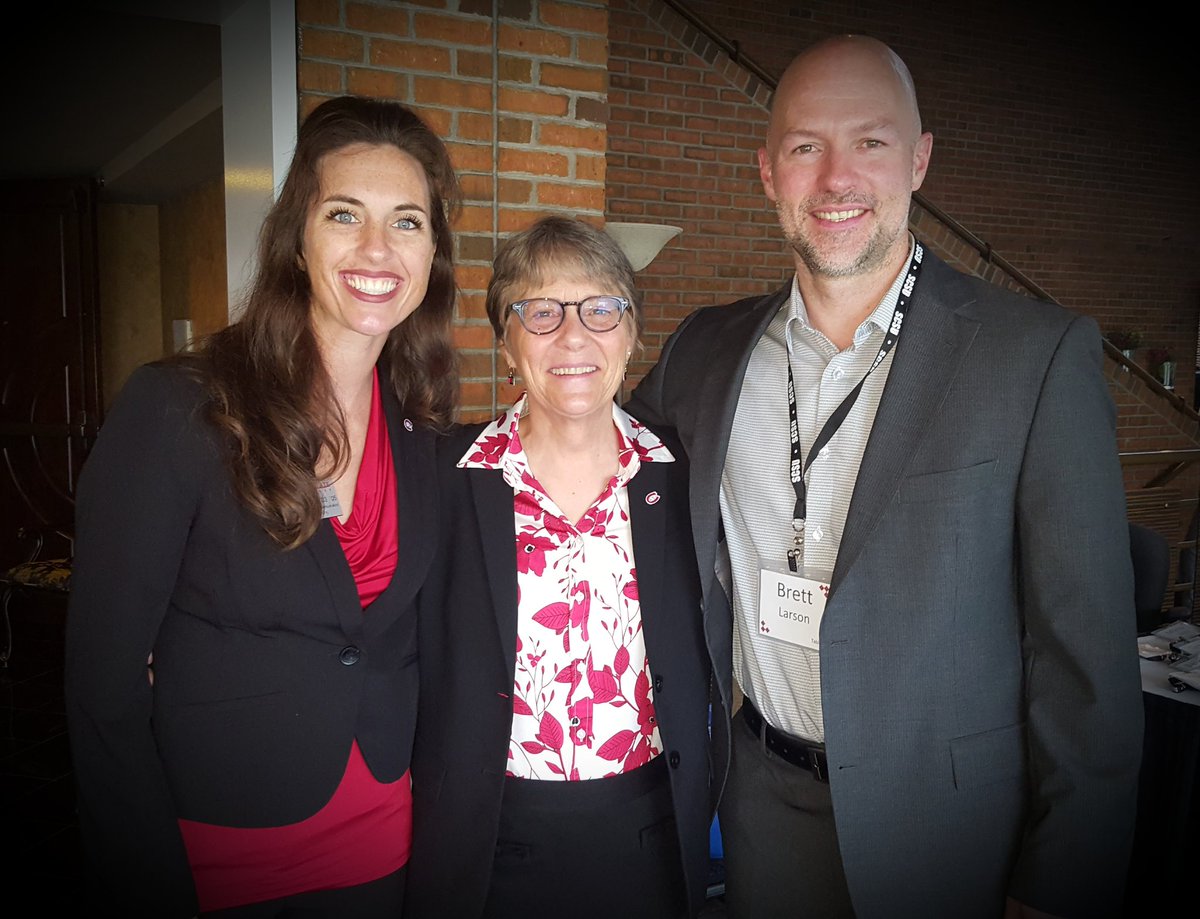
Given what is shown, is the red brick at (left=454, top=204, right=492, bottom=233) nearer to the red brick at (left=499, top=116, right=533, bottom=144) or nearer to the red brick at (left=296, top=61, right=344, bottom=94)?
the red brick at (left=499, top=116, right=533, bottom=144)

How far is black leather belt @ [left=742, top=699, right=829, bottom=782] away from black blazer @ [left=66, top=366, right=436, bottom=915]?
0.82 m

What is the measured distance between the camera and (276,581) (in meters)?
1.52

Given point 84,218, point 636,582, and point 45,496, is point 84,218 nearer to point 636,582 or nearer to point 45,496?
point 45,496

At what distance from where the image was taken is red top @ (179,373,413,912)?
154 centimetres

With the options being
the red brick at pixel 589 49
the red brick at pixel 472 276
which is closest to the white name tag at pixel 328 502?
the red brick at pixel 472 276

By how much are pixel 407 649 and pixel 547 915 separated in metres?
0.63

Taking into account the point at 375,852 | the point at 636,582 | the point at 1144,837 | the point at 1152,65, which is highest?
the point at 1152,65

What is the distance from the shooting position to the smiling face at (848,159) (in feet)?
5.61

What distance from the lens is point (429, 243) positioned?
69.2 inches

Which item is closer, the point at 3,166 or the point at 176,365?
the point at 176,365

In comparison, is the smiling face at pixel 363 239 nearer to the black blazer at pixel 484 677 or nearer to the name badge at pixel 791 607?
the black blazer at pixel 484 677

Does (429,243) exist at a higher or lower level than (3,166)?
lower

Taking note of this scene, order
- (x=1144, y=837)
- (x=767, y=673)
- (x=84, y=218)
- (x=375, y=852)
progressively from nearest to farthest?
(x=375, y=852) < (x=767, y=673) < (x=1144, y=837) < (x=84, y=218)

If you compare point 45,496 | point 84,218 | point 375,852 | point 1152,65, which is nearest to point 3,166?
point 84,218
